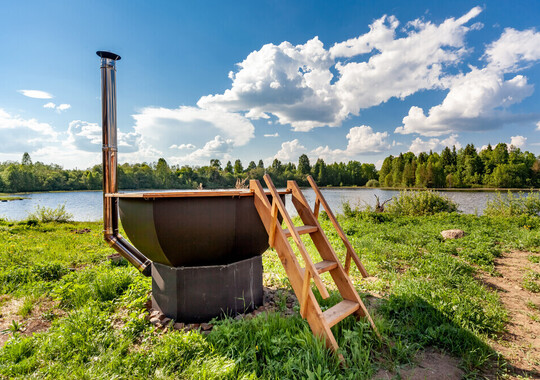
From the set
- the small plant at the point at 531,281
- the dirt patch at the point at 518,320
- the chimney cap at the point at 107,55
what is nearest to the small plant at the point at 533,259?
the dirt patch at the point at 518,320

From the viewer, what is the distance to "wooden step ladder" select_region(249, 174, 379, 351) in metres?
2.51

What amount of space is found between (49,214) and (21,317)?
1167 centimetres

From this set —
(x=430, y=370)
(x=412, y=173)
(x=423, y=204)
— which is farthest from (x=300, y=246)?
(x=412, y=173)

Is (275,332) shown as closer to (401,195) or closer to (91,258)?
(91,258)

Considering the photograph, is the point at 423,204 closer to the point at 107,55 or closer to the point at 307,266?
the point at 307,266

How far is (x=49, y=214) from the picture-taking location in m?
12.8

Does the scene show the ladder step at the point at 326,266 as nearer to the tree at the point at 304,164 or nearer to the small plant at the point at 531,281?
the small plant at the point at 531,281

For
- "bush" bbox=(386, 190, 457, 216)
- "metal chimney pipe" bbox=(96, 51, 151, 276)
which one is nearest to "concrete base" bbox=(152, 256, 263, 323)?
"metal chimney pipe" bbox=(96, 51, 151, 276)

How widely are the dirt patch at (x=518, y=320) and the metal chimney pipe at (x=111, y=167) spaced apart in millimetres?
4362

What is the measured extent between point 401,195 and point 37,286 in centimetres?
1381

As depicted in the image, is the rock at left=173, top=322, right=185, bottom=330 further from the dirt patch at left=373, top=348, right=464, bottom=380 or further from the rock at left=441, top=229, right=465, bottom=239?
the rock at left=441, top=229, right=465, bottom=239

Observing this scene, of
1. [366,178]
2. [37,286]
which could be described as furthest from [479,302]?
[366,178]

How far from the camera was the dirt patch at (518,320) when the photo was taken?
2576 mm

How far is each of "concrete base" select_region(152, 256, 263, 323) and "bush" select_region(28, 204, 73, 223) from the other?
12.9 m
